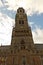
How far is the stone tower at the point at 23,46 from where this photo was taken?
65.8 m

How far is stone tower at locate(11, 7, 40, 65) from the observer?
6581 cm

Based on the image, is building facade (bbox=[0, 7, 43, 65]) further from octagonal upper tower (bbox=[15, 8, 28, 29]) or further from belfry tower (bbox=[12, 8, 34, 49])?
octagonal upper tower (bbox=[15, 8, 28, 29])

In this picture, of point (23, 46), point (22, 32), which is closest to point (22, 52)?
point (23, 46)

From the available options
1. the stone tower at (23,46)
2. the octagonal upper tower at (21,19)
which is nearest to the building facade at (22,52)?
the stone tower at (23,46)

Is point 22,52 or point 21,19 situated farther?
point 21,19

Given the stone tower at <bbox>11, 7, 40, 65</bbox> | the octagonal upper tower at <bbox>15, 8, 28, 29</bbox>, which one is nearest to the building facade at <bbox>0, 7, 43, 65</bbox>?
the stone tower at <bbox>11, 7, 40, 65</bbox>

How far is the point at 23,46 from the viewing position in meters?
67.1

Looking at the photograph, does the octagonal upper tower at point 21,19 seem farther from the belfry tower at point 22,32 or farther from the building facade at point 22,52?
the building facade at point 22,52

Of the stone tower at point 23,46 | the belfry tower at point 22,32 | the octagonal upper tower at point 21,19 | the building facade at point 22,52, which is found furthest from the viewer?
the octagonal upper tower at point 21,19

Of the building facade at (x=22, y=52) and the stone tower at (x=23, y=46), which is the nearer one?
the building facade at (x=22, y=52)

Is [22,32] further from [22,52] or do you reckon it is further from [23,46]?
[22,52]

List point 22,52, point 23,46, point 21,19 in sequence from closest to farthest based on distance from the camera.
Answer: point 22,52, point 23,46, point 21,19

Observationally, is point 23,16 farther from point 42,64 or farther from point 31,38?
point 42,64

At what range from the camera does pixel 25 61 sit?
217 feet
